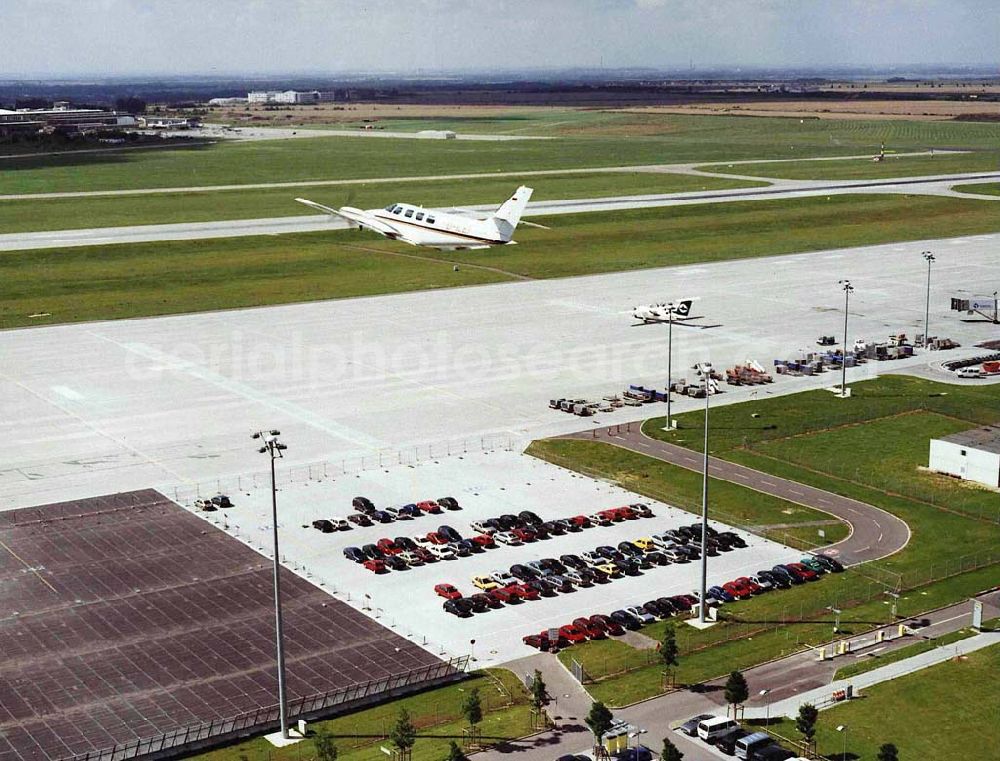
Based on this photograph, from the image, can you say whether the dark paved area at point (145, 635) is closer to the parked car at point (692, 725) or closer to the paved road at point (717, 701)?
the paved road at point (717, 701)

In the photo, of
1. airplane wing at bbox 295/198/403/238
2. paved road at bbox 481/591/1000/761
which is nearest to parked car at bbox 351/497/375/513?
paved road at bbox 481/591/1000/761

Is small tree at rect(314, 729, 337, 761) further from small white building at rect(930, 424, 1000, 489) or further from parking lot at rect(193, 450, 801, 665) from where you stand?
small white building at rect(930, 424, 1000, 489)

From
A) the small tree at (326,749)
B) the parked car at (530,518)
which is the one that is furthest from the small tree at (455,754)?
the parked car at (530,518)

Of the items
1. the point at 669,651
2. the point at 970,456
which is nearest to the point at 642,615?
the point at 669,651

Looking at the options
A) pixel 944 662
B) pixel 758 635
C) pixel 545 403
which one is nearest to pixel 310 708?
pixel 758 635

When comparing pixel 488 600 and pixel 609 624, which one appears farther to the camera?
pixel 488 600

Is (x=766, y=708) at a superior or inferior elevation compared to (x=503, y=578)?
inferior

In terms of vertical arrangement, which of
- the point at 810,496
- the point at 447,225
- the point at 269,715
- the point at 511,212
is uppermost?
the point at 511,212

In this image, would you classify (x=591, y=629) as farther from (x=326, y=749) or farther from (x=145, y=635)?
(x=145, y=635)
